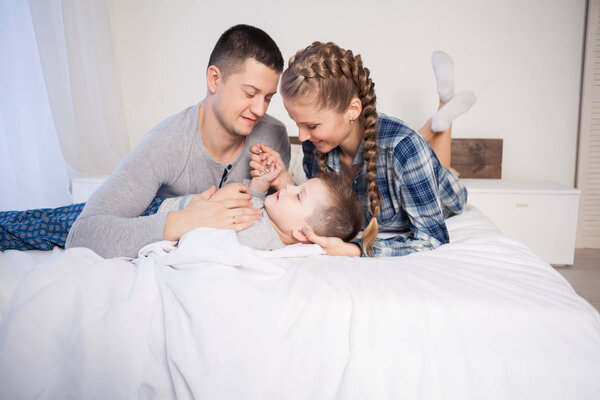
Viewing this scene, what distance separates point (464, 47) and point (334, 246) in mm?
2409

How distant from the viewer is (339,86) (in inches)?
52.1

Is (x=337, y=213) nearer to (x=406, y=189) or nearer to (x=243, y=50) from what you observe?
(x=406, y=189)

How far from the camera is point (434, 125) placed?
2.39 m

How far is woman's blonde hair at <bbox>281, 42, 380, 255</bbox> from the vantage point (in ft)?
4.27

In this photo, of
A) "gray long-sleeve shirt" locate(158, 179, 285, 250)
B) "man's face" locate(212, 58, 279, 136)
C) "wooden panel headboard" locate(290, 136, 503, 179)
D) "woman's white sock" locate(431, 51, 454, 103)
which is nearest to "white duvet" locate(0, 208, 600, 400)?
"gray long-sleeve shirt" locate(158, 179, 285, 250)

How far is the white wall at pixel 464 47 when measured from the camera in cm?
291

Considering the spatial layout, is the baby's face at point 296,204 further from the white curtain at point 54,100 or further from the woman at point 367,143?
the white curtain at point 54,100


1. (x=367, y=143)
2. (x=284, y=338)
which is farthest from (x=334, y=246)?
(x=284, y=338)

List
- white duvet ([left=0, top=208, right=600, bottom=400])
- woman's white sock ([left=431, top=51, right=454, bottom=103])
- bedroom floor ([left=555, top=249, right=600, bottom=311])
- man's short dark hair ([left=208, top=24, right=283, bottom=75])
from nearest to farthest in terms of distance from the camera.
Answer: white duvet ([left=0, top=208, right=600, bottom=400])
man's short dark hair ([left=208, top=24, right=283, bottom=75])
bedroom floor ([left=555, top=249, right=600, bottom=311])
woman's white sock ([left=431, top=51, right=454, bottom=103])

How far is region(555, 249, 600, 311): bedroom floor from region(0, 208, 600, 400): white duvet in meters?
1.42

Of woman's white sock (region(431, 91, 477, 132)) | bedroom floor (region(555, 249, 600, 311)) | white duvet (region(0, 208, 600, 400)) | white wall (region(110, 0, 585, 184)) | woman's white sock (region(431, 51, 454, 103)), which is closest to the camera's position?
white duvet (region(0, 208, 600, 400))

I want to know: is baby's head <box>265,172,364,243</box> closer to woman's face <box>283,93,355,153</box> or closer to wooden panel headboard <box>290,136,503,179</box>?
woman's face <box>283,93,355,153</box>

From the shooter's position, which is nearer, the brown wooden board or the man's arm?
the man's arm

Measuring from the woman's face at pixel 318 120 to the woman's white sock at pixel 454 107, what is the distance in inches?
44.4
